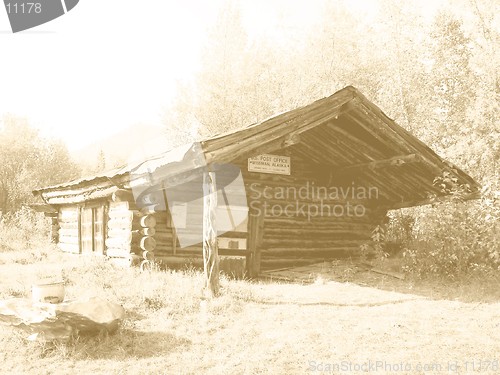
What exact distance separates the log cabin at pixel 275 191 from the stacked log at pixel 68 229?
500mm

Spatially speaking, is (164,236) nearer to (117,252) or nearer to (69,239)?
(117,252)

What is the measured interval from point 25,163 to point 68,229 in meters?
17.7

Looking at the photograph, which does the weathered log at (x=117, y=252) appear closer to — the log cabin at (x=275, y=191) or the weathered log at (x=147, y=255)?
the log cabin at (x=275, y=191)

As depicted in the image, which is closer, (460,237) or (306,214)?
(460,237)

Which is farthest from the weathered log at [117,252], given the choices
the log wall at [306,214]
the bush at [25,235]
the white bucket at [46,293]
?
the bush at [25,235]

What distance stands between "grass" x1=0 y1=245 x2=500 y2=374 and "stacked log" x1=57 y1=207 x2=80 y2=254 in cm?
581

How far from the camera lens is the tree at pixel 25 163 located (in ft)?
103

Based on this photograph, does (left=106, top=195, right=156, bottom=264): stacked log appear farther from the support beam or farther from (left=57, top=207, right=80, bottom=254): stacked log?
the support beam

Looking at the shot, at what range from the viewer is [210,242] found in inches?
356

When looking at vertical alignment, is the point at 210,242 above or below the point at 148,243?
above

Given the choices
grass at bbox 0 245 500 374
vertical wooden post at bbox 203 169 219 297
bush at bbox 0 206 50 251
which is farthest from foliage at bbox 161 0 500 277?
bush at bbox 0 206 50 251

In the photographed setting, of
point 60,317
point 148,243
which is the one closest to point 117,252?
point 148,243

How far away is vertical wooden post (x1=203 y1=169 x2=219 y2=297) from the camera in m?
8.80

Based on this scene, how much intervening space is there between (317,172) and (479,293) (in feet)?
18.0
